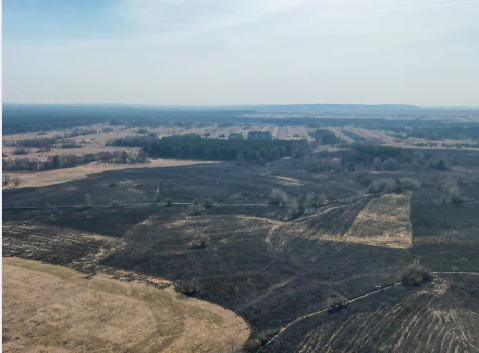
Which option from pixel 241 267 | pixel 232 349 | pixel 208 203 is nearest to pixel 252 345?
pixel 232 349

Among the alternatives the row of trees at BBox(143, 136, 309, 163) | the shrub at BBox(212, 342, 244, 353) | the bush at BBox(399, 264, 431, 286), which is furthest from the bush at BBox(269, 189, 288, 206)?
the row of trees at BBox(143, 136, 309, 163)

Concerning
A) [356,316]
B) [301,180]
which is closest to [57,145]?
[301,180]

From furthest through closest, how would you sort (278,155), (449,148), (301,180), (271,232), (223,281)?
(449,148) < (278,155) < (301,180) < (271,232) < (223,281)

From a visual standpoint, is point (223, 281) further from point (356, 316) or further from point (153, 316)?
point (356, 316)

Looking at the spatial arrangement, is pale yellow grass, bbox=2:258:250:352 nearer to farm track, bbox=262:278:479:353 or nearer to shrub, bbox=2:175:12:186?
farm track, bbox=262:278:479:353

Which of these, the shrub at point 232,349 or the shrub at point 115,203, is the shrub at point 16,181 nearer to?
the shrub at point 115,203

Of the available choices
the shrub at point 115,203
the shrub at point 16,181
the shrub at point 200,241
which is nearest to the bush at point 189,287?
the shrub at point 200,241

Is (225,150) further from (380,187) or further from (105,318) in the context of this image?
(105,318)
